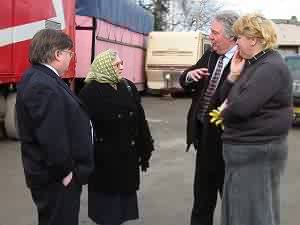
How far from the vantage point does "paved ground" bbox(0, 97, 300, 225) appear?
234 inches

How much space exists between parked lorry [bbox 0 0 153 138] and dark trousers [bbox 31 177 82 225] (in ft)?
21.3

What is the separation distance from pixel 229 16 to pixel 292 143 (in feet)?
23.7

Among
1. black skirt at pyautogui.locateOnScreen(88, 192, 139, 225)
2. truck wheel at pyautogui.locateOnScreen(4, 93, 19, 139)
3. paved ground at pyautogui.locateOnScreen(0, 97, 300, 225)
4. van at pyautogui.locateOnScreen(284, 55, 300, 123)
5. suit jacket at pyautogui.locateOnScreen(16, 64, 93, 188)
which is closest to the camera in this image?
suit jacket at pyautogui.locateOnScreen(16, 64, 93, 188)

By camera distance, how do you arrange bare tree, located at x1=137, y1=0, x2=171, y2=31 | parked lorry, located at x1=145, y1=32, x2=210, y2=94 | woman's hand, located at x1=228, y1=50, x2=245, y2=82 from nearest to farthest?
1. woman's hand, located at x1=228, y1=50, x2=245, y2=82
2. parked lorry, located at x1=145, y1=32, x2=210, y2=94
3. bare tree, located at x1=137, y1=0, x2=171, y2=31

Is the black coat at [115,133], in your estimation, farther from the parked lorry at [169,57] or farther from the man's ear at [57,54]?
the parked lorry at [169,57]

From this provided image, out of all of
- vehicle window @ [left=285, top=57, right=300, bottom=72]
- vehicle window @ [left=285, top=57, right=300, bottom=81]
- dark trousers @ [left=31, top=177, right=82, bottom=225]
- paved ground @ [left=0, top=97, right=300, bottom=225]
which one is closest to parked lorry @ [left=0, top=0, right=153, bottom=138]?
paved ground @ [left=0, top=97, right=300, bottom=225]

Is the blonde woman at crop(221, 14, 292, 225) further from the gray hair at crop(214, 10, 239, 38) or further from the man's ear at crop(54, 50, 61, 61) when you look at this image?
the man's ear at crop(54, 50, 61, 61)

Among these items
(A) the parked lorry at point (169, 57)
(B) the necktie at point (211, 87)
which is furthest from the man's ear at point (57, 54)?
(A) the parked lorry at point (169, 57)

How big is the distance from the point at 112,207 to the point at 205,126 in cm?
106

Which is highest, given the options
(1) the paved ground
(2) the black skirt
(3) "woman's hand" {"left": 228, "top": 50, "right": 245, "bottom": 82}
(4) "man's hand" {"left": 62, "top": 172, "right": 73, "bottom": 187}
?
(3) "woman's hand" {"left": 228, "top": 50, "right": 245, "bottom": 82}

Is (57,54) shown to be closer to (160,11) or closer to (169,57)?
(169,57)

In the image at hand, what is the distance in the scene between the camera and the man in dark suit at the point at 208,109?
4.66 meters

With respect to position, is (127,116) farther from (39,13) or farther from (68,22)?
(68,22)

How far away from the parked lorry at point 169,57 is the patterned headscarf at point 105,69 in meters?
17.9
